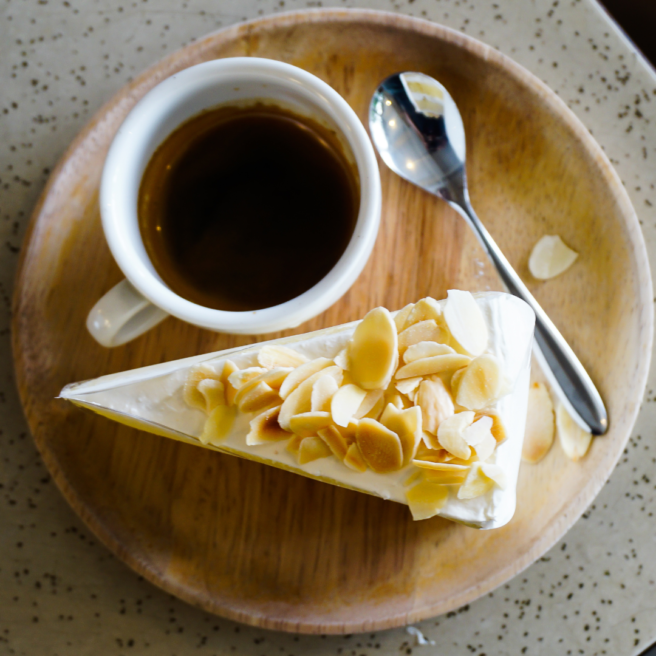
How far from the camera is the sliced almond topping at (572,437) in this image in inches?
27.8

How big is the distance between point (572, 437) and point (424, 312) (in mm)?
293

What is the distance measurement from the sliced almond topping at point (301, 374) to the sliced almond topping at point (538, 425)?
31 cm

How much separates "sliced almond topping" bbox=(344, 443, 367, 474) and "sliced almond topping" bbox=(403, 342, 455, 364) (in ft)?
0.36

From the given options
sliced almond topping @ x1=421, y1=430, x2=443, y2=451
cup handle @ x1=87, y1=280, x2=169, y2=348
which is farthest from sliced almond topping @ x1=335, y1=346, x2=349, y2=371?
cup handle @ x1=87, y1=280, x2=169, y2=348

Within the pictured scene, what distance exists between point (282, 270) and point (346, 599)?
454 mm

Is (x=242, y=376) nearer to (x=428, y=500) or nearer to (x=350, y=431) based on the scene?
(x=350, y=431)

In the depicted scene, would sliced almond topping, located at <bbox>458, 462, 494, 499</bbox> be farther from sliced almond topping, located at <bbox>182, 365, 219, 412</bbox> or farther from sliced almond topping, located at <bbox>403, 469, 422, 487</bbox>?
sliced almond topping, located at <bbox>182, 365, 219, 412</bbox>

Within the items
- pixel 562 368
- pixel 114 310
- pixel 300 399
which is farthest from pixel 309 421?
pixel 562 368

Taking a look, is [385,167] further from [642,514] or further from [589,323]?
[642,514]

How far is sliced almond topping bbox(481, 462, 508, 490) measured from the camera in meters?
0.56

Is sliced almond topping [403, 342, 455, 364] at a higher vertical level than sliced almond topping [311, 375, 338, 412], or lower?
lower

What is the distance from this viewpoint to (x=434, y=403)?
0.56m

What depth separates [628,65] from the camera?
83cm

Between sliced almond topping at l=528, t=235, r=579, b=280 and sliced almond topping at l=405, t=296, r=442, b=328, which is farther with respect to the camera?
sliced almond topping at l=528, t=235, r=579, b=280
